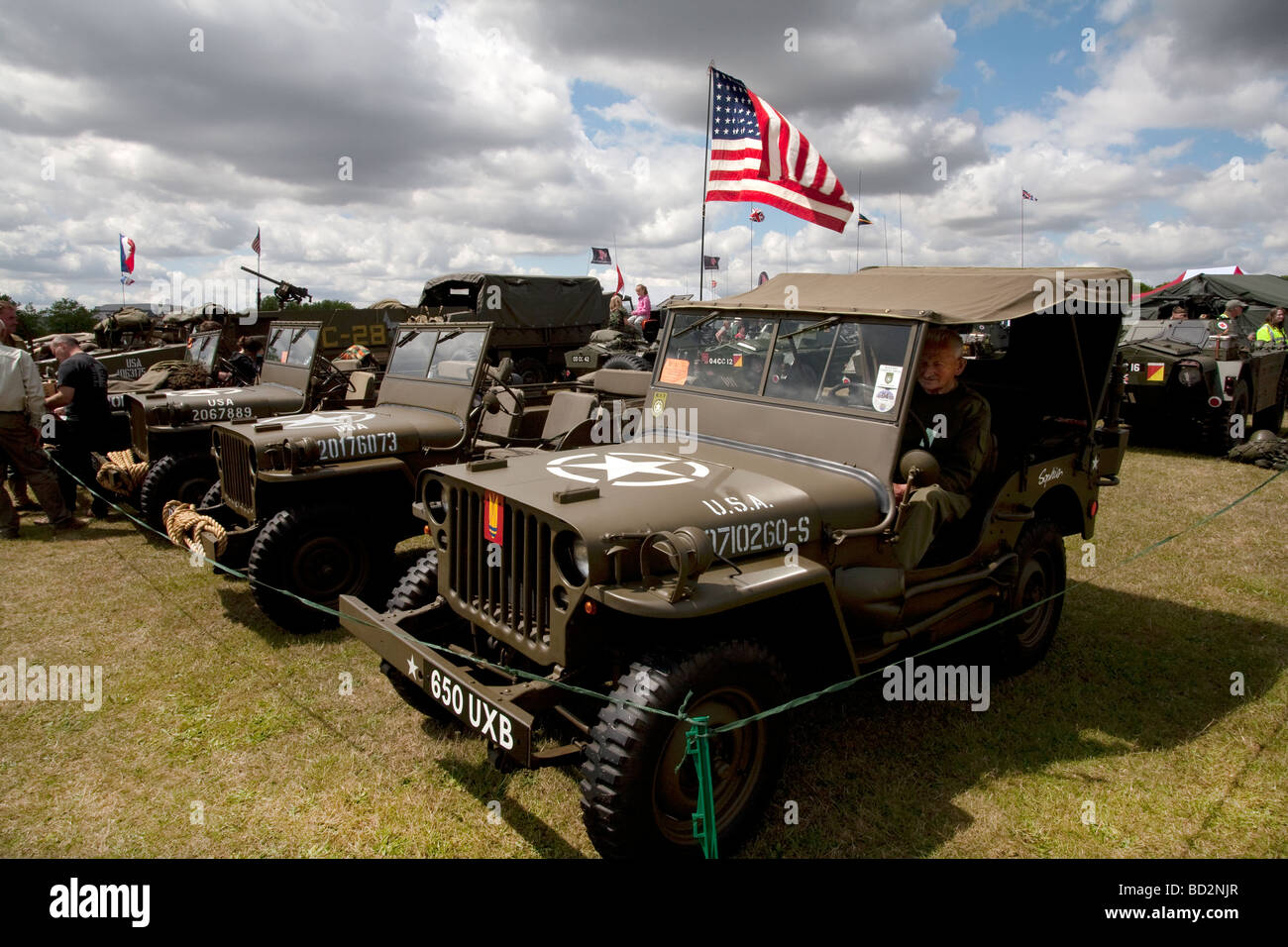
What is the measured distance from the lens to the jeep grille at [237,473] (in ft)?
18.2

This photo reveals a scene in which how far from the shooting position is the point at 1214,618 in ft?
18.2

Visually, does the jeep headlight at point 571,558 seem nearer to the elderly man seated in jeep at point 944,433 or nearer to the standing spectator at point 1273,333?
the elderly man seated in jeep at point 944,433

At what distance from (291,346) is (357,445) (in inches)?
130

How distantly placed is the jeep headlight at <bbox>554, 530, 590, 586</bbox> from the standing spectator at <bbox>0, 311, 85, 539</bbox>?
7074 millimetres

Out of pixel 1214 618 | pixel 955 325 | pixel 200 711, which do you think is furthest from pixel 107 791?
pixel 1214 618

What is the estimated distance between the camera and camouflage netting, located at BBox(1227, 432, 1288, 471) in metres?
10.5

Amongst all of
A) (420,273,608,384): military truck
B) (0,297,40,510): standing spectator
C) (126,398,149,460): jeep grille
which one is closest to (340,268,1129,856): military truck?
(126,398,149,460): jeep grille

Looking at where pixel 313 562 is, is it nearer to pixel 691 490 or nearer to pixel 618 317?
pixel 691 490

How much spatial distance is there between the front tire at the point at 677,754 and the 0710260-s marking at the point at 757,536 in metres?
0.36

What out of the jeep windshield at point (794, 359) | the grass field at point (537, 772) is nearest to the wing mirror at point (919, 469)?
the jeep windshield at point (794, 359)

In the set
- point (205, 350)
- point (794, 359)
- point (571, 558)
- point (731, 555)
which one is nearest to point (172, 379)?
point (205, 350)

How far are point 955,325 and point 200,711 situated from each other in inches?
164

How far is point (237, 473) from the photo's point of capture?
5.77 meters

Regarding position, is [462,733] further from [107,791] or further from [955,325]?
[955,325]
